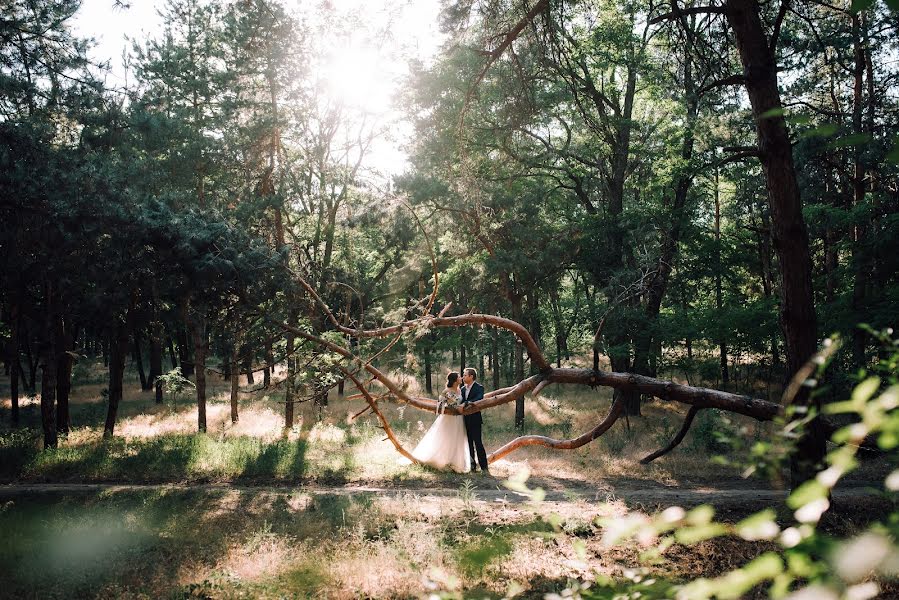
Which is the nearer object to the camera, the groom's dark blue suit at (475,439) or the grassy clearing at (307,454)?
the groom's dark blue suit at (475,439)

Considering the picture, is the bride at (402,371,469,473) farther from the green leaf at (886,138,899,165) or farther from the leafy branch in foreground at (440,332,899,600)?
the green leaf at (886,138,899,165)

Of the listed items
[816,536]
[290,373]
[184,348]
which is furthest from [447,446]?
[184,348]

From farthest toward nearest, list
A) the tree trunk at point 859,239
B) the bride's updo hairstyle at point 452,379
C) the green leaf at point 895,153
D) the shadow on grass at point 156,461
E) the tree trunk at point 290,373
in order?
the shadow on grass at point 156,461, the tree trunk at point 859,239, the tree trunk at point 290,373, the bride's updo hairstyle at point 452,379, the green leaf at point 895,153

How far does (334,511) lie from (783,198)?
28.8 feet

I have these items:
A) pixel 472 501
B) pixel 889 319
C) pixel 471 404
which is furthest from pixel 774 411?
pixel 889 319

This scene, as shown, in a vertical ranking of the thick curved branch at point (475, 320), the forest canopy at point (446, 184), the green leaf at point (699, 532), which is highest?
the forest canopy at point (446, 184)

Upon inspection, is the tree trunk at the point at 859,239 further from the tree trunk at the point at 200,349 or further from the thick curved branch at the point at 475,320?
the tree trunk at the point at 200,349

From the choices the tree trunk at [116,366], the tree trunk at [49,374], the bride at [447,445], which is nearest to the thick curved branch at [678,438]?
the bride at [447,445]

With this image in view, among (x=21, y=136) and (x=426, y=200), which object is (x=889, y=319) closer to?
(x=426, y=200)

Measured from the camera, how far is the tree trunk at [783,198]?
20.4ft

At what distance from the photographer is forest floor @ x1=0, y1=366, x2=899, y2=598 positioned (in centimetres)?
680

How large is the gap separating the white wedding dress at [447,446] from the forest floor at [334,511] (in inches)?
13.1

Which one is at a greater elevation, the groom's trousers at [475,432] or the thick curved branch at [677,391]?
the thick curved branch at [677,391]

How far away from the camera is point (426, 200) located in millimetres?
17906
